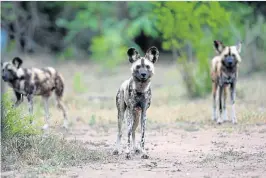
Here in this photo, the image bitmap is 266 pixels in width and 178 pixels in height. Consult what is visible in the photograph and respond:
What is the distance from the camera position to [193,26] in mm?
14562

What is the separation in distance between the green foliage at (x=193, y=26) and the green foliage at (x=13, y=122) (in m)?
6.89

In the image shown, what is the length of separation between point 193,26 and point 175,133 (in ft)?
15.8

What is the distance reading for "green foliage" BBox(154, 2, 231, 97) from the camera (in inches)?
562

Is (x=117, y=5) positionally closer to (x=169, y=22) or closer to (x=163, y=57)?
(x=163, y=57)

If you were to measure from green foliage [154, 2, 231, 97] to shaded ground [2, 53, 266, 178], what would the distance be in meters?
0.71

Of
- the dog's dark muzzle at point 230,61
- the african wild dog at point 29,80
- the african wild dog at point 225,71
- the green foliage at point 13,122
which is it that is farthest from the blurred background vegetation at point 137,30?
the green foliage at point 13,122

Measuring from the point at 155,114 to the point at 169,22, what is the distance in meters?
2.79

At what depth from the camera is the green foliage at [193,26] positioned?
14.3 metres

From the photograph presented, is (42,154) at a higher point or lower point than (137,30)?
lower

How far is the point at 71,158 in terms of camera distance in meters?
7.69

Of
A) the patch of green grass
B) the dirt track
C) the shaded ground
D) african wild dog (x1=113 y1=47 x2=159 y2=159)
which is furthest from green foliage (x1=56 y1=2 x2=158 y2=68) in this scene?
the patch of green grass

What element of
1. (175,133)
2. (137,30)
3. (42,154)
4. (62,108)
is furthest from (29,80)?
(137,30)

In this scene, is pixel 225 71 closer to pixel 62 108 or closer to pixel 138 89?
pixel 62 108

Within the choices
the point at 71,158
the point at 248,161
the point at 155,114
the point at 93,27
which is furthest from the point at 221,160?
the point at 93,27
